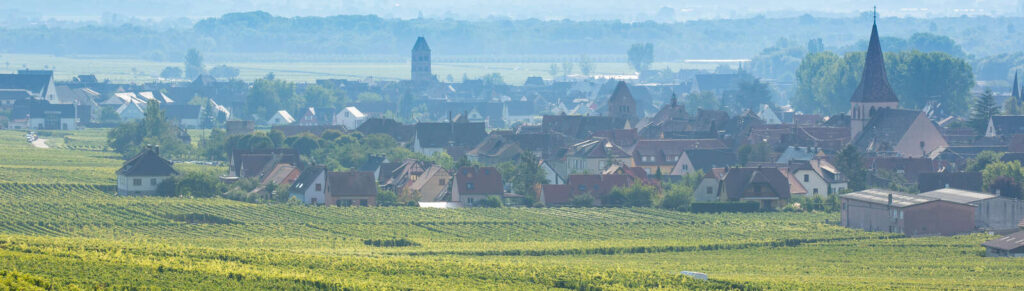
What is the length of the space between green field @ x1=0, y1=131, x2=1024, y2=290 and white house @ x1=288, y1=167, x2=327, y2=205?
3.55 m

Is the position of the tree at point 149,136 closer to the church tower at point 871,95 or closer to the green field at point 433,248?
the green field at point 433,248

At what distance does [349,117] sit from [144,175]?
9081cm

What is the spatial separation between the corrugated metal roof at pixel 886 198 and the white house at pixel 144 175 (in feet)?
108

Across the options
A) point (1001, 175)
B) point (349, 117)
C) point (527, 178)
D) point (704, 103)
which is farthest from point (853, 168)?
point (704, 103)

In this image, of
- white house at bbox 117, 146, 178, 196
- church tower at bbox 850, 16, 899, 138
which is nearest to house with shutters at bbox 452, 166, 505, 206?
white house at bbox 117, 146, 178, 196

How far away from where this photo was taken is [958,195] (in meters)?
84.1

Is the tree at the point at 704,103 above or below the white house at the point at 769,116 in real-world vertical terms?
above

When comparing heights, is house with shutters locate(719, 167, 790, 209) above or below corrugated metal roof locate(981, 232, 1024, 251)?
above

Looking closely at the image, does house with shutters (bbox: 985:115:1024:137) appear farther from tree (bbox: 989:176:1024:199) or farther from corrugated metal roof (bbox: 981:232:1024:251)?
corrugated metal roof (bbox: 981:232:1024:251)

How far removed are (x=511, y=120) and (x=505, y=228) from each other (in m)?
119

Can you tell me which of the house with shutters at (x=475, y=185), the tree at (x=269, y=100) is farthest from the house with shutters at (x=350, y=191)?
the tree at (x=269, y=100)

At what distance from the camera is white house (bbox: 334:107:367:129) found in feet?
590

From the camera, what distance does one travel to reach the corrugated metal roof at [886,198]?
3128 inches

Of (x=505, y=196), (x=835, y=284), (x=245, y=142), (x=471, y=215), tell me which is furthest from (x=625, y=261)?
(x=245, y=142)
